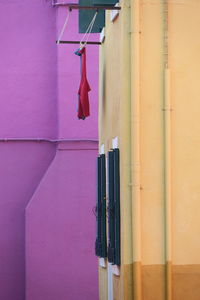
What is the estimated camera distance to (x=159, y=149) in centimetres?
1217

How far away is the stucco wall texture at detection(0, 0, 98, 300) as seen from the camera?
62.7 ft

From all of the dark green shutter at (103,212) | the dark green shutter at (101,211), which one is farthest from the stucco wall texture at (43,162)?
the dark green shutter at (103,212)

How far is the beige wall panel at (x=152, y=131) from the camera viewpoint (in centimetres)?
1206

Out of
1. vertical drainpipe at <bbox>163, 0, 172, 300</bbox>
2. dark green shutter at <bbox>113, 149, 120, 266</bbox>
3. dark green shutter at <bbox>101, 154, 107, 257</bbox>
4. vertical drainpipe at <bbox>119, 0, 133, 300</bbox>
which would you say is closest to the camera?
vertical drainpipe at <bbox>163, 0, 172, 300</bbox>

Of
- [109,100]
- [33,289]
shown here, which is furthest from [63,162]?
[109,100]

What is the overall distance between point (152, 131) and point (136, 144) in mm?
282

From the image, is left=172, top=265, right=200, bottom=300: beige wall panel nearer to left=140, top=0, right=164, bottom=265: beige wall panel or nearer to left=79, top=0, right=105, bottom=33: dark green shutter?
left=140, top=0, right=164, bottom=265: beige wall panel

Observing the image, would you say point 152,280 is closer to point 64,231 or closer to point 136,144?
point 136,144

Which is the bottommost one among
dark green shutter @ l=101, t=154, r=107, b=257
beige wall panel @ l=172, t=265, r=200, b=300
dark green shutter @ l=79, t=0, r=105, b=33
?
beige wall panel @ l=172, t=265, r=200, b=300

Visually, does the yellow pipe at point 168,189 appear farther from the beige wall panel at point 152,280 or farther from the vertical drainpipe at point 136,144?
the vertical drainpipe at point 136,144

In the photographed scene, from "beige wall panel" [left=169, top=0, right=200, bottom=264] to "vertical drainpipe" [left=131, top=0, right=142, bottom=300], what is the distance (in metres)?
0.43

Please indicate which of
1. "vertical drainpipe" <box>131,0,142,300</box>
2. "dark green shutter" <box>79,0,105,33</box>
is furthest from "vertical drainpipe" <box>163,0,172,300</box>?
"dark green shutter" <box>79,0,105,33</box>

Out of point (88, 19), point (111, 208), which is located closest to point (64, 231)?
point (88, 19)

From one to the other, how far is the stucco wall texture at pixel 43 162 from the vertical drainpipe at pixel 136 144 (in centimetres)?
719
